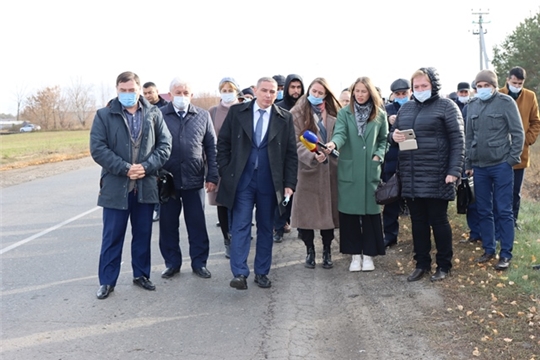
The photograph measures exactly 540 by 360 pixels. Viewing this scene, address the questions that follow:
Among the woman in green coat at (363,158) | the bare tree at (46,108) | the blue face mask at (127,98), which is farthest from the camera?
the bare tree at (46,108)

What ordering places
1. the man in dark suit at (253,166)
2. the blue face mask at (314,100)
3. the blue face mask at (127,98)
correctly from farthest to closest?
the blue face mask at (314,100), the man in dark suit at (253,166), the blue face mask at (127,98)

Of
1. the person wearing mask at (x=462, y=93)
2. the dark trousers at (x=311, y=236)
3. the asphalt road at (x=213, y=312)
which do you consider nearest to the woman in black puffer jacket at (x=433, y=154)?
the asphalt road at (x=213, y=312)

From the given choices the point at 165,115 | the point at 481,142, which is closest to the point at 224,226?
the point at 165,115

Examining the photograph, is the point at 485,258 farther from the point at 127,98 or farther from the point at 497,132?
the point at 127,98

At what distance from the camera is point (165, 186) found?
6.09 m

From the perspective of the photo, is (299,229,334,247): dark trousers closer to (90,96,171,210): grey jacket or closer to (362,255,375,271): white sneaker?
(362,255,375,271): white sneaker

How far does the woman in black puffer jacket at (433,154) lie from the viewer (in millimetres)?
5863

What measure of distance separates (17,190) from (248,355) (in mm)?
11844

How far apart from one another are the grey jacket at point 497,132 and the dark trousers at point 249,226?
7.83 ft

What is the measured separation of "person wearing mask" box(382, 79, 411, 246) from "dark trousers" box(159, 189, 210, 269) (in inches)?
100.0

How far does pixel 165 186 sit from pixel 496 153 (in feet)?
11.7

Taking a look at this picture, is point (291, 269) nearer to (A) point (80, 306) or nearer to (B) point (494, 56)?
(A) point (80, 306)

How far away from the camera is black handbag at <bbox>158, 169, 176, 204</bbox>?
19.9ft

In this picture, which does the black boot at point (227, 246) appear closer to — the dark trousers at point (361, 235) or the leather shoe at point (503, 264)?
the dark trousers at point (361, 235)
